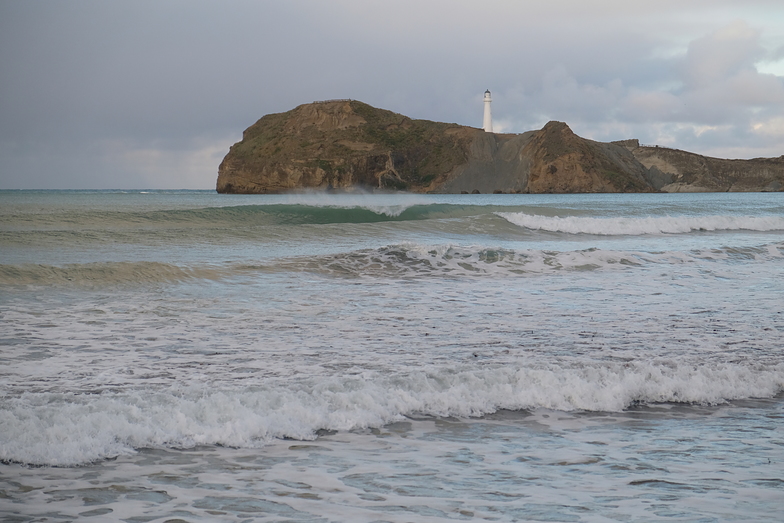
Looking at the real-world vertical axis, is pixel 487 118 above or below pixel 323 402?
A: above

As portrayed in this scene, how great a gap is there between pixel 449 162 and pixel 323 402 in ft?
294

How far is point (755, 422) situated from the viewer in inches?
139

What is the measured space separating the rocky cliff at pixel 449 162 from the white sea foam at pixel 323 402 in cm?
8058

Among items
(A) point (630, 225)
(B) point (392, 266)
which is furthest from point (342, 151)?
(B) point (392, 266)

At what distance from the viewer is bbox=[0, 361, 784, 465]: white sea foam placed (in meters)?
3.03

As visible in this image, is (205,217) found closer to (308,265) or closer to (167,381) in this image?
(308,265)

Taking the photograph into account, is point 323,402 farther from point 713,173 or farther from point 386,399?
point 713,173

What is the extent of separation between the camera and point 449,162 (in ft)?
300

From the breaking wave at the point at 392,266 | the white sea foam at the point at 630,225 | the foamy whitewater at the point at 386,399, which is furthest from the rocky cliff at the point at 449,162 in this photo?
the foamy whitewater at the point at 386,399

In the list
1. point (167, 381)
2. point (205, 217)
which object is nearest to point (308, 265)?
point (167, 381)

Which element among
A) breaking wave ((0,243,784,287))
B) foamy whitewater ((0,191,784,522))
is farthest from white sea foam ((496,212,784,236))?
foamy whitewater ((0,191,784,522))

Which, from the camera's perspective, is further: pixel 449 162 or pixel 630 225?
pixel 449 162

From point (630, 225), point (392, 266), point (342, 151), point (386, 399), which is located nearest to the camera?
point (386, 399)

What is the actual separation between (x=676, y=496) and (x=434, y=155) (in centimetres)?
9221
